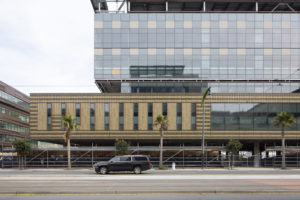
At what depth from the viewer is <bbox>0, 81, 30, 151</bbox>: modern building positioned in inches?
3270

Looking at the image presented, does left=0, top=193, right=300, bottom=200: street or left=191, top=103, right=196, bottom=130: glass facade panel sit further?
left=191, top=103, right=196, bottom=130: glass facade panel

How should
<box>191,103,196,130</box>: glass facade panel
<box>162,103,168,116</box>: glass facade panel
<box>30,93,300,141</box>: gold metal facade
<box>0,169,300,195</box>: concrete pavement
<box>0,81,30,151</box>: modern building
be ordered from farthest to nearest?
<box>0,81,30,151</box>: modern building → <box>162,103,168,116</box>: glass facade panel → <box>191,103,196,130</box>: glass facade panel → <box>30,93,300,141</box>: gold metal facade → <box>0,169,300,195</box>: concrete pavement

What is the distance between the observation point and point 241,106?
5225 cm

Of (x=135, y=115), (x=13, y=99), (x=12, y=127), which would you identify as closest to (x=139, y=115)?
(x=135, y=115)

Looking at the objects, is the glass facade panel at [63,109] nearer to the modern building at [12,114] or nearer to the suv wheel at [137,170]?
the suv wheel at [137,170]

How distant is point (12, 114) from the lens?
90.8 meters

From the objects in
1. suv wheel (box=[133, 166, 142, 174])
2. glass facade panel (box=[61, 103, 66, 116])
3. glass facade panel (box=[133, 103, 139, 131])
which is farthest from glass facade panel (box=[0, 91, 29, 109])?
suv wheel (box=[133, 166, 142, 174])

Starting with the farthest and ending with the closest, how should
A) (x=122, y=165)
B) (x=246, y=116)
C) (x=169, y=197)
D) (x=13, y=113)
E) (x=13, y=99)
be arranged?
(x=13, y=113), (x=13, y=99), (x=246, y=116), (x=122, y=165), (x=169, y=197)

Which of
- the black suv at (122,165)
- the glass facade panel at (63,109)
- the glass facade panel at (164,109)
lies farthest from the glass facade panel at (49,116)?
the black suv at (122,165)

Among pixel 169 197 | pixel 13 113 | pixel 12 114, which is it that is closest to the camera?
pixel 169 197

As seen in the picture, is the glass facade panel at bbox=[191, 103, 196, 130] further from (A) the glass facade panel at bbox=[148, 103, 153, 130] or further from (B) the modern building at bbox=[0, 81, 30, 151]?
(B) the modern building at bbox=[0, 81, 30, 151]

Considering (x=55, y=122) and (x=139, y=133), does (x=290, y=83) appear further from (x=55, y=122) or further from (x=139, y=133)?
(x=55, y=122)

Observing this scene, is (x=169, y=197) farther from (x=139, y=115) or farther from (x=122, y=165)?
(x=139, y=115)

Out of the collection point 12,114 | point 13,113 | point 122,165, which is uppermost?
point 13,113
